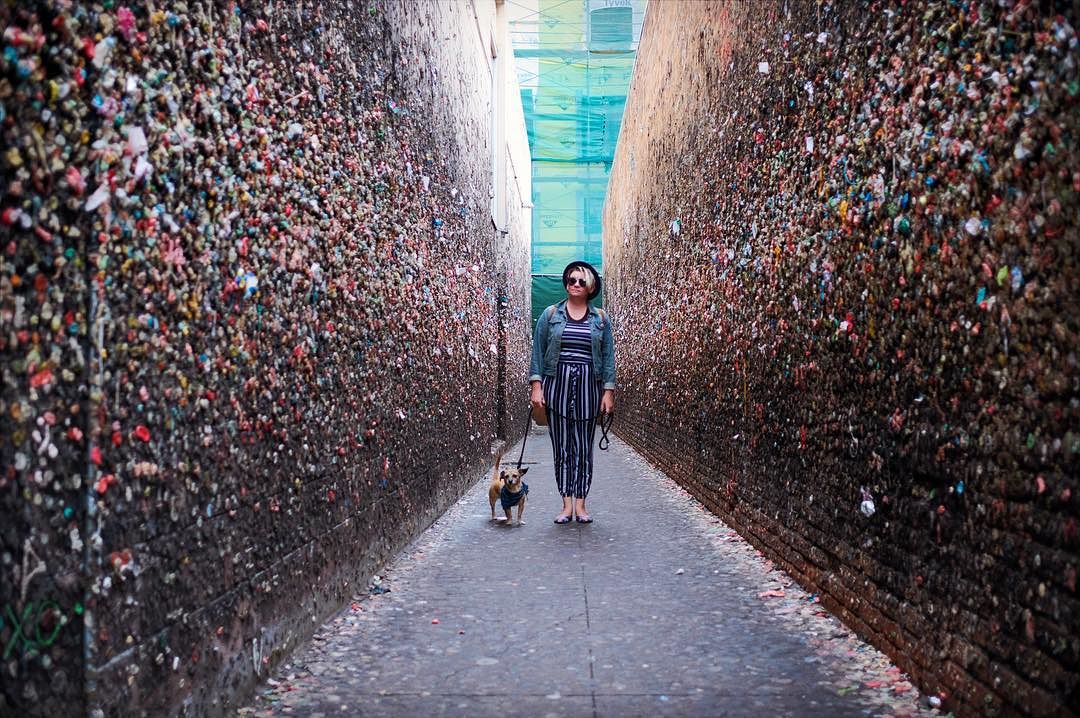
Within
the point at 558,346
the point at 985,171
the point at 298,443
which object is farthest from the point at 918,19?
the point at 558,346

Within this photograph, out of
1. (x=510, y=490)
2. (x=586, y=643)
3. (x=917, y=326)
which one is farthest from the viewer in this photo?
(x=510, y=490)

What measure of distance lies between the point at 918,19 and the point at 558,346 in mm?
3465

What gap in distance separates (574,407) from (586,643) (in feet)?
8.92

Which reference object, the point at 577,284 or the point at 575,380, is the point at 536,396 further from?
the point at 577,284

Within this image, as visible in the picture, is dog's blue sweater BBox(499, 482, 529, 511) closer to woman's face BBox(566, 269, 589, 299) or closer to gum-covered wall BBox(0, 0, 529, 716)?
gum-covered wall BBox(0, 0, 529, 716)

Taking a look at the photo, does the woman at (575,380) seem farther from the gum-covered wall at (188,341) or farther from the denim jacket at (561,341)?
the gum-covered wall at (188,341)

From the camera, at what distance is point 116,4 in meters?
1.88

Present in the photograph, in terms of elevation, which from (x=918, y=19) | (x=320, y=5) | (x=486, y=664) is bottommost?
(x=486, y=664)

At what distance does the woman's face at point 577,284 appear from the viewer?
5750 millimetres

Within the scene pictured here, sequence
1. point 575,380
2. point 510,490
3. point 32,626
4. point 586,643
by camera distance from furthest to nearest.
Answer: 1. point 575,380
2. point 510,490
3. point 586,643
4. point 32,626

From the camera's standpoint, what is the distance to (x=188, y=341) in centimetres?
223

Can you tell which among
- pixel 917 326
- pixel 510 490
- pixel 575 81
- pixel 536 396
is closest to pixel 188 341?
pixel 917 326

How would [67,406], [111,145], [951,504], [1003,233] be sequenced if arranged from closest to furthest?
[67,406], [111,145], [1003,233], [951,504]

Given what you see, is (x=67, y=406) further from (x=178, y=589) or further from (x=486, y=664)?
(x=486, y=664)
